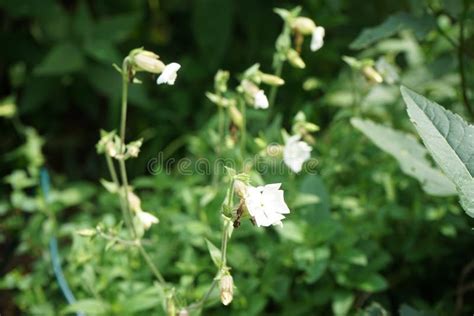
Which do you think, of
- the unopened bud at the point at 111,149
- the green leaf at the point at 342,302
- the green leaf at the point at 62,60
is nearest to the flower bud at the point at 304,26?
the unopened bud at the point at 111,149

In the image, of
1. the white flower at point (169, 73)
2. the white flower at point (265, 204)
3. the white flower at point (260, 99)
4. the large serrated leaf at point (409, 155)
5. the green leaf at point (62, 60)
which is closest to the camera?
the white flower at point (265, 204)

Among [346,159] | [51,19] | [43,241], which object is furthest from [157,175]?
[51,19]

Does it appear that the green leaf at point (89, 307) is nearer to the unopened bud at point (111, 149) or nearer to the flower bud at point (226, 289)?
the unopened bud at point (111, 149)

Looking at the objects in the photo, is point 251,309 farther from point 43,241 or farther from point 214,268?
point 43,241

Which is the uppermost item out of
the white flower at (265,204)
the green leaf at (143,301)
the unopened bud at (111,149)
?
the white flower at (265,204)

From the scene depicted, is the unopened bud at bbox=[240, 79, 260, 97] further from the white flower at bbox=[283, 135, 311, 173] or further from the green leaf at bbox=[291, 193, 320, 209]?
the green leaf at bbox=[291, 193, 320, 209]

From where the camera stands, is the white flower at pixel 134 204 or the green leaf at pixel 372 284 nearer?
the white flower at pixel 134 204
